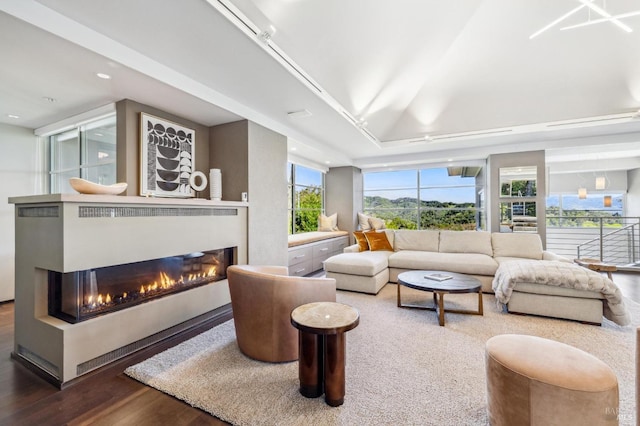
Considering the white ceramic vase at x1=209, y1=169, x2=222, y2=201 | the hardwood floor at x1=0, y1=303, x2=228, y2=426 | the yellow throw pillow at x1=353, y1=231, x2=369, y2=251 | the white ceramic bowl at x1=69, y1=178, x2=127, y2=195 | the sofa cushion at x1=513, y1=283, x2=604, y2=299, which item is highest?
the white ceramic vase at x1=209, y1=169, x2=222, y2=201

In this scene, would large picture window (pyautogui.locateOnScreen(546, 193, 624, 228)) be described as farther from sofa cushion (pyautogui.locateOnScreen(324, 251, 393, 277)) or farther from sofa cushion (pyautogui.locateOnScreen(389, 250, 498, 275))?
sofa cushion (pyautogui.locateOnScreen(324, 251, 393, 277))

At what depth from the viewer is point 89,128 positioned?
3.71 metres

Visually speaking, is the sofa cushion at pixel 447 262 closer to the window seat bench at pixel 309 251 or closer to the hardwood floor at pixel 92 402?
the window seat bench at pixel 309 251

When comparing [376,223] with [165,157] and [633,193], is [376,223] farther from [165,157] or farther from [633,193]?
[633,193]

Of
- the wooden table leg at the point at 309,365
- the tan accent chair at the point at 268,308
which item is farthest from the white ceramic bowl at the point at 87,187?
the wooden table leg at the point at 309,365

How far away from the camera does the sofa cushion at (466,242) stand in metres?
4.77

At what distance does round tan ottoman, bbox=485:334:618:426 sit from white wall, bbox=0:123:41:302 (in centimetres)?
575

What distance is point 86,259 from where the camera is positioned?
213 cm

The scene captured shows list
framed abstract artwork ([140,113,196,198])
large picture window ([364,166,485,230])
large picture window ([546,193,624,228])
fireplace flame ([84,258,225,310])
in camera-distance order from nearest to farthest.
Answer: fireplace flame ([84,258,225,310]), framed abstract artwork ([140,113,196,198]), large picture window ([364,166,485,230]), large picture window ([546,193,624,228])

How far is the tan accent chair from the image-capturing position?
2158 millimetres

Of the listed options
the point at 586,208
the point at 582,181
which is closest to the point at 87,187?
the point at 582,181

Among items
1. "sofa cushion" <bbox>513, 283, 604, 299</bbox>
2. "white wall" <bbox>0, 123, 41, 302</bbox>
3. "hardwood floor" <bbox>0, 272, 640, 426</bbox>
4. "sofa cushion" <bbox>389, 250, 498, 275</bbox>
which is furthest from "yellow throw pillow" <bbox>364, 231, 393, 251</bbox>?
"white wall" <bbox>0, 123, 41, 302</bbox>

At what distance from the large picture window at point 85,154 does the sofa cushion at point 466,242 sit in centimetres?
516

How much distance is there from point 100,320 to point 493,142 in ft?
22.6
